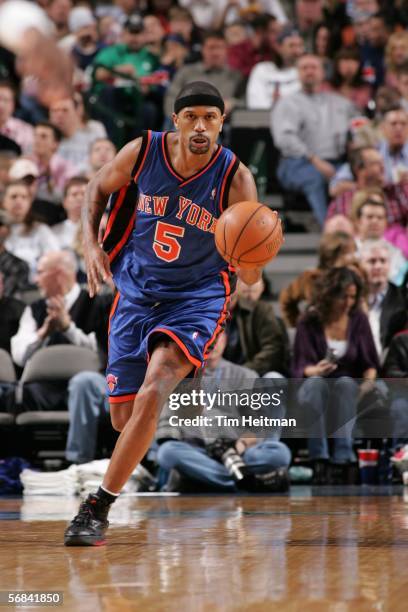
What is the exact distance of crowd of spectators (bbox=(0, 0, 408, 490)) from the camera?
7.65 metres

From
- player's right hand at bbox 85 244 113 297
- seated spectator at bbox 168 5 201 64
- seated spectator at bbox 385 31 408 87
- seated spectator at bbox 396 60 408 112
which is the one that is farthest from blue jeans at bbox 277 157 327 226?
player's right hand at bbox 85 244 113 297

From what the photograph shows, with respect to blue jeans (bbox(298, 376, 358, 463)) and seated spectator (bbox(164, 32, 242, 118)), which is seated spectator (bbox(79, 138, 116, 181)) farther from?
blue jeans (bbox(298, 376, 358, 463))

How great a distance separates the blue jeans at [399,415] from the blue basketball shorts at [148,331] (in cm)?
161

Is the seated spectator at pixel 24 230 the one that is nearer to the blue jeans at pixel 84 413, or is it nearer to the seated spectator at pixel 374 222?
the blue jeans at pixel 84 413

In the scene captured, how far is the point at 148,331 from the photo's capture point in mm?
4805

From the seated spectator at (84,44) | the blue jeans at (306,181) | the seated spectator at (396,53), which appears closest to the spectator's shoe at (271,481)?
the blue jeans at (306,181)

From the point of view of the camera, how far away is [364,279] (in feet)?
26.6

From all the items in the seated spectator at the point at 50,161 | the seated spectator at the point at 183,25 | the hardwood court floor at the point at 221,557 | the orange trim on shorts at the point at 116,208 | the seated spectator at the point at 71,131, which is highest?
the seated spectator at the point at 183,25

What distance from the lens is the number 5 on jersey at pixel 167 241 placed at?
4.83m

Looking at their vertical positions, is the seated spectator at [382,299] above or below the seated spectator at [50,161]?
below

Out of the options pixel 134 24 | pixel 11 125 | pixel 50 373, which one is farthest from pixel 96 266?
pixel 134 24

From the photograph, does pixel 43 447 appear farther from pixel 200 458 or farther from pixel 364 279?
pixel 364 279

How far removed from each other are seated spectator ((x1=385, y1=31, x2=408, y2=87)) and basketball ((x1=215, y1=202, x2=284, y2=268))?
23.0 ft

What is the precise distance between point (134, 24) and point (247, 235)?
8.16 metres
